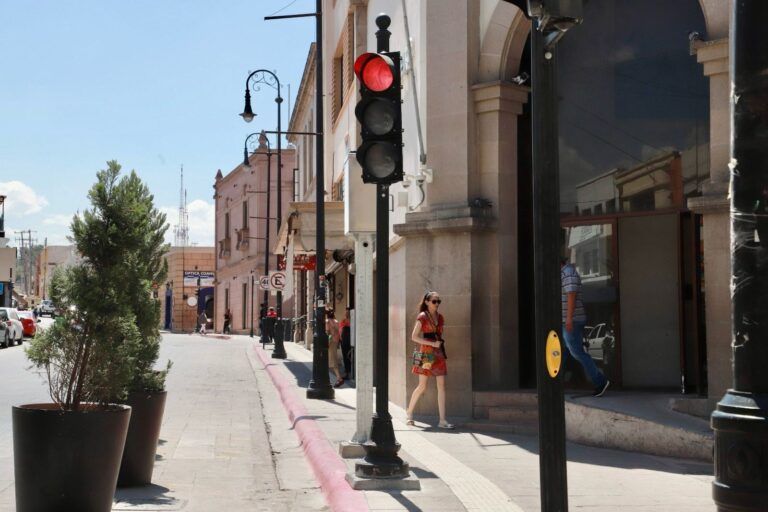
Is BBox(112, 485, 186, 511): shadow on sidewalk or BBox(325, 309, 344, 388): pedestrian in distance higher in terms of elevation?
BBox(325, 309, 344, 388): pedestrian in distance

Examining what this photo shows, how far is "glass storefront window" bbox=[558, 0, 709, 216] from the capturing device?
39.1 ft

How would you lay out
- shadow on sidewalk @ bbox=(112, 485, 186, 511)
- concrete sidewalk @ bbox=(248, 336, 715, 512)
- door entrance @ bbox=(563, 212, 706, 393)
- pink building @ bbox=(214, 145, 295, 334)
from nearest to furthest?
concrete sidewalk @ bbox=(248, 336, 715, 512) → shadow on sidewalk @ bbox=(112, 485, 186, 511) → door entrance @ bbox=(563, 212, 706, 393) → pink building @ bbox=(214, 145, 295, 334)

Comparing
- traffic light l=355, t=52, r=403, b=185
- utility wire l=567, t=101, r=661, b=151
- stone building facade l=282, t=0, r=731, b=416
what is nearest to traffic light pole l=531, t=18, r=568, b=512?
traffic light l=355, t=52, r=403, b=185

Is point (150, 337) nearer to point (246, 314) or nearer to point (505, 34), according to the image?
point (505, 34)

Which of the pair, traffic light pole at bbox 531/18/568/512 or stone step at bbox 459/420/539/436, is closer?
traffic light pole at bbox 531/18/568/512

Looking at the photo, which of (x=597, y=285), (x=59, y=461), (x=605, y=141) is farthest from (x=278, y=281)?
(x=59, y=461)

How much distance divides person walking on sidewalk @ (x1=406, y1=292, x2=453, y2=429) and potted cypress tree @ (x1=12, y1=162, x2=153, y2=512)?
5.19 metres

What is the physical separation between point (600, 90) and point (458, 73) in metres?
1.94

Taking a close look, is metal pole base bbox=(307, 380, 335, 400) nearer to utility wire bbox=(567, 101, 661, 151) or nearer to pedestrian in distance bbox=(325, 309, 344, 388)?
pedestrian in distance bbox=(325, 309, 344, 388)

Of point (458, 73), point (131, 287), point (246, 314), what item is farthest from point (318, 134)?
point (246, 314)

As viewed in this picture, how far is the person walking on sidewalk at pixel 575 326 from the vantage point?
11570 mm

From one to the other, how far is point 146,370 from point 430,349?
15.2 feet

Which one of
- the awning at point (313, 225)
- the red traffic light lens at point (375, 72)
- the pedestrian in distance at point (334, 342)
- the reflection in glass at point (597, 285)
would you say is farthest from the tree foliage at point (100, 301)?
the awning at point (313, 225)

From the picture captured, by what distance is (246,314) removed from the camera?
6228cm
